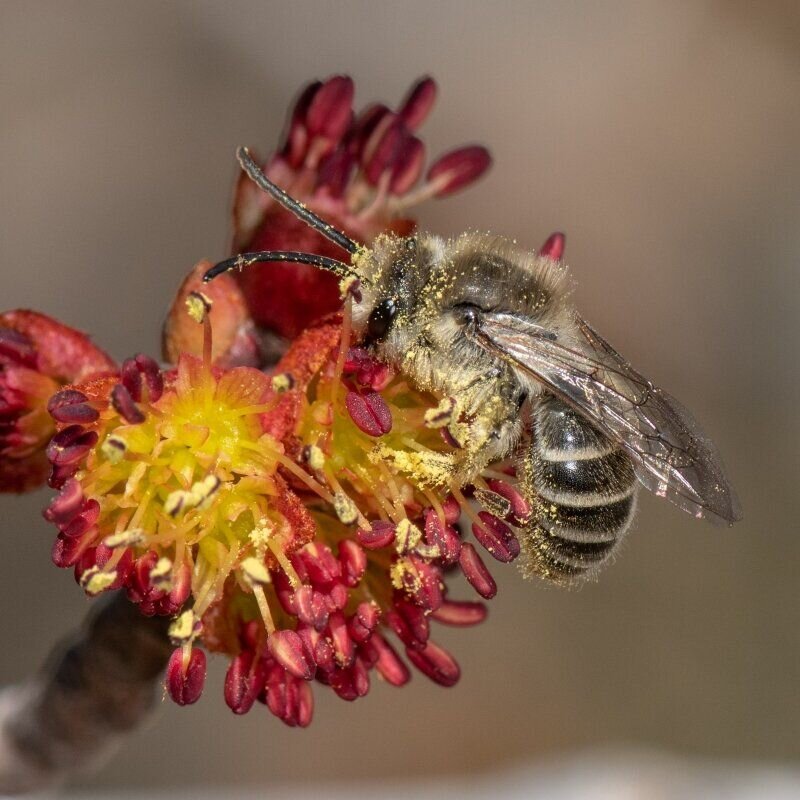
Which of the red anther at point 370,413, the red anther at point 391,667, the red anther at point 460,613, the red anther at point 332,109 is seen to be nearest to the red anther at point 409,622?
the red anther at point 391,667

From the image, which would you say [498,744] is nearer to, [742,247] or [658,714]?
[658,714]

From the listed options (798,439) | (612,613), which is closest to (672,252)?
(798,439)

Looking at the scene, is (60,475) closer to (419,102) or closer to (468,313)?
(468,313)

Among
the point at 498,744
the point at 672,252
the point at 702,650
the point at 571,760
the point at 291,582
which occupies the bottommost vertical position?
the point at 498,744

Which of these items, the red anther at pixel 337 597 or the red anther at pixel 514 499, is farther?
the red anther at pixel 514 499

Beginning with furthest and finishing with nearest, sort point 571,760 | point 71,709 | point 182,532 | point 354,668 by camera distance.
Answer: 1. point 571,760
2. point 71,709
3. point 354,668
4. point 182,532

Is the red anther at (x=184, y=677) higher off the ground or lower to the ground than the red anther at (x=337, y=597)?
lower

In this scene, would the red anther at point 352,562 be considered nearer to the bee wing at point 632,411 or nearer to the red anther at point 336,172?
the bee wing at point 632,411
